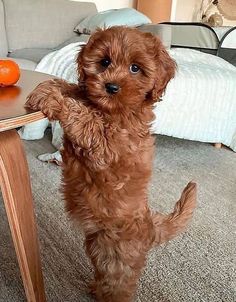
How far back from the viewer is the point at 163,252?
1376 mm

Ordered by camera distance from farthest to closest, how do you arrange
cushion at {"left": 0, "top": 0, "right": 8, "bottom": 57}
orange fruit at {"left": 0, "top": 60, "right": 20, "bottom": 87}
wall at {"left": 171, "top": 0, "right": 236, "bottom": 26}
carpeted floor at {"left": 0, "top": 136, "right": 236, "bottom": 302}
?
wall at {"left": 171, "top": 0, "right": 236, "bottom": 26} < cushion at {"left": 0, "top": 0, "right": 8, "bottom": 57} < carpeted floor at {"left": 0, "top": 136, "right": 236, "bottom": 302} < orange fruit at {"left": 0, "top": 60, "right": 20, "bottom": 87}

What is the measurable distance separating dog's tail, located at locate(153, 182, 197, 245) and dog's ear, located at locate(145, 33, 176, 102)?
1.07 ft

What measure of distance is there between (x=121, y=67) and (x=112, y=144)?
19 cm

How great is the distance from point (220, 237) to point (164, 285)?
40 centimetres

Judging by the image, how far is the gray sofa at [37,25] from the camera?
10.4 feet

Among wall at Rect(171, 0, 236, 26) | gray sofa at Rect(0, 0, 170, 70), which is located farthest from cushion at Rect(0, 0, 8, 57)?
wall at Rect(171, 0, 236, 26)

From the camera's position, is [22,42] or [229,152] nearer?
[229,152]

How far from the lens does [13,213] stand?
0.94 m

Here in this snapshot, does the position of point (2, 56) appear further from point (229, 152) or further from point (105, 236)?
point (105, 236)

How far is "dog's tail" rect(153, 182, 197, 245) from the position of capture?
3.40 ft

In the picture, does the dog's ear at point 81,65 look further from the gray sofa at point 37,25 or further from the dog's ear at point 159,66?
the gray sofa at point 37,25

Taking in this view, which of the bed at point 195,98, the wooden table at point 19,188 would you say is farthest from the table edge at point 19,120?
the bed at point 195,98

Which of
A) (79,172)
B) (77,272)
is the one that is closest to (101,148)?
(79,172)

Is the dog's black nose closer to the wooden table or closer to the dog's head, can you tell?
the dog's head
